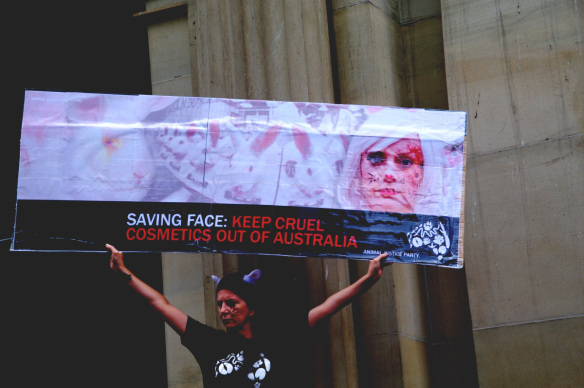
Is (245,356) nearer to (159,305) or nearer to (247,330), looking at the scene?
(247,330)

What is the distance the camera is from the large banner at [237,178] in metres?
6.92

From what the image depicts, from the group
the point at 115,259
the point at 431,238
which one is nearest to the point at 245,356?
the point at 115,259

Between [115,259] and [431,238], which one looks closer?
[115,259]

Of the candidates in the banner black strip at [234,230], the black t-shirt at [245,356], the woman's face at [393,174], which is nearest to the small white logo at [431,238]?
the banner black strip at [234,230]

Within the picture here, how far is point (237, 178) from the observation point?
23.0 ft

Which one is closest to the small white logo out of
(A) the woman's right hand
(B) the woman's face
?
(B) the woman's face

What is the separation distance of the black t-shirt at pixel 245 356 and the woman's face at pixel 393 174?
3.47 ft

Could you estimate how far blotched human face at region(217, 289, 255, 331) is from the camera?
275 inches

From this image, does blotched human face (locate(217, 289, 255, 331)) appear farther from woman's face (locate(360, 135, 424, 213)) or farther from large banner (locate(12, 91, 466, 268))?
woman's face (locate(360, 135, 424, 213))

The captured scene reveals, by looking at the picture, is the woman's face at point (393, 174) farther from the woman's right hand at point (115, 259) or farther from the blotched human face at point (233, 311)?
the woman's right hand at point (115, 259)

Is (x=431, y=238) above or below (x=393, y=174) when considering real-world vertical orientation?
below

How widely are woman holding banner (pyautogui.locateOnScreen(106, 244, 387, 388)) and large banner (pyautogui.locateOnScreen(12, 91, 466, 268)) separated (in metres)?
0.30

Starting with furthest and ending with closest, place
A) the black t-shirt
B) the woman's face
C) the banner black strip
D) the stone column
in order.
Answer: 1. the stone column
2. the woman's face
3. the banner black strip
4. the black t-shirt

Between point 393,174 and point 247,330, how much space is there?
1.57m
